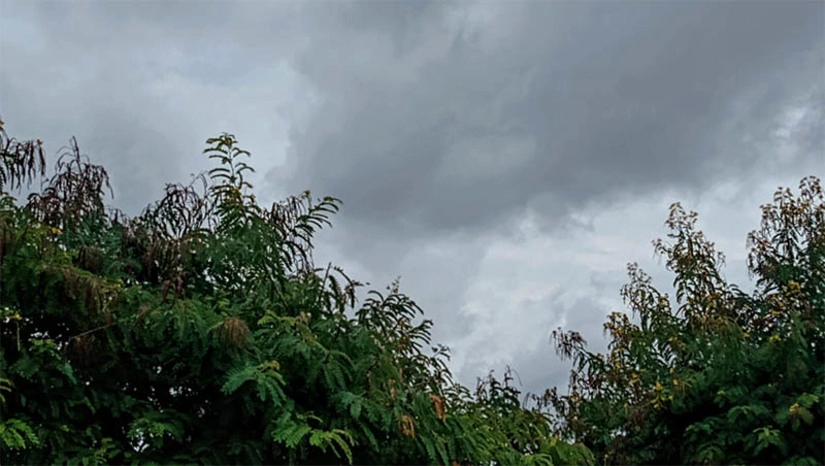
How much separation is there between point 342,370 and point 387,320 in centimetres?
66

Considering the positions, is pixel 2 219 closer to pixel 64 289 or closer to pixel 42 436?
pixel 64 289

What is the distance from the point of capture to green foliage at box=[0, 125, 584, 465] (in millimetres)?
5219

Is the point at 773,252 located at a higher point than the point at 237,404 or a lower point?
higher

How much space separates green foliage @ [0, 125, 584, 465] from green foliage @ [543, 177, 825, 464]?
2538 mm

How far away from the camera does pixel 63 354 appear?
522 cm

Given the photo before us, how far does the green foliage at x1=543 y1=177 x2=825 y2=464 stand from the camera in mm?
7809

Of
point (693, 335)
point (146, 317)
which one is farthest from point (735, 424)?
point (146, 317)

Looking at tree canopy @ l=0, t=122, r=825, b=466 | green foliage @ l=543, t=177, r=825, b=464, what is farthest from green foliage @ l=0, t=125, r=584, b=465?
green foliage @ l=543, t=177, r=825, b=464

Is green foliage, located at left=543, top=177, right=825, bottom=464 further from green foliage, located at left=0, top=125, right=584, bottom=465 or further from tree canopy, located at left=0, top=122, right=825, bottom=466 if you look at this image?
green foliage, located at left=0, top=125, right=584, bottom=465

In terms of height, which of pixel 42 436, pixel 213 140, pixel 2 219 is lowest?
pixel 42 436

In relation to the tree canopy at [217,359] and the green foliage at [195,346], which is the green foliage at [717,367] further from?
the green foliage at [195,346]

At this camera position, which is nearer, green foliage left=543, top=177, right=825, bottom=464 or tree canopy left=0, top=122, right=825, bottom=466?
tree canopy left=0, top=122, right=825, bottom=466

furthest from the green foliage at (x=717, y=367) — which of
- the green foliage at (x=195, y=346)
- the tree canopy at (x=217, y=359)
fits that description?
the green foliage at (x=195, y=346)

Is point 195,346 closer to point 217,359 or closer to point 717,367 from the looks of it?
point 217,359
